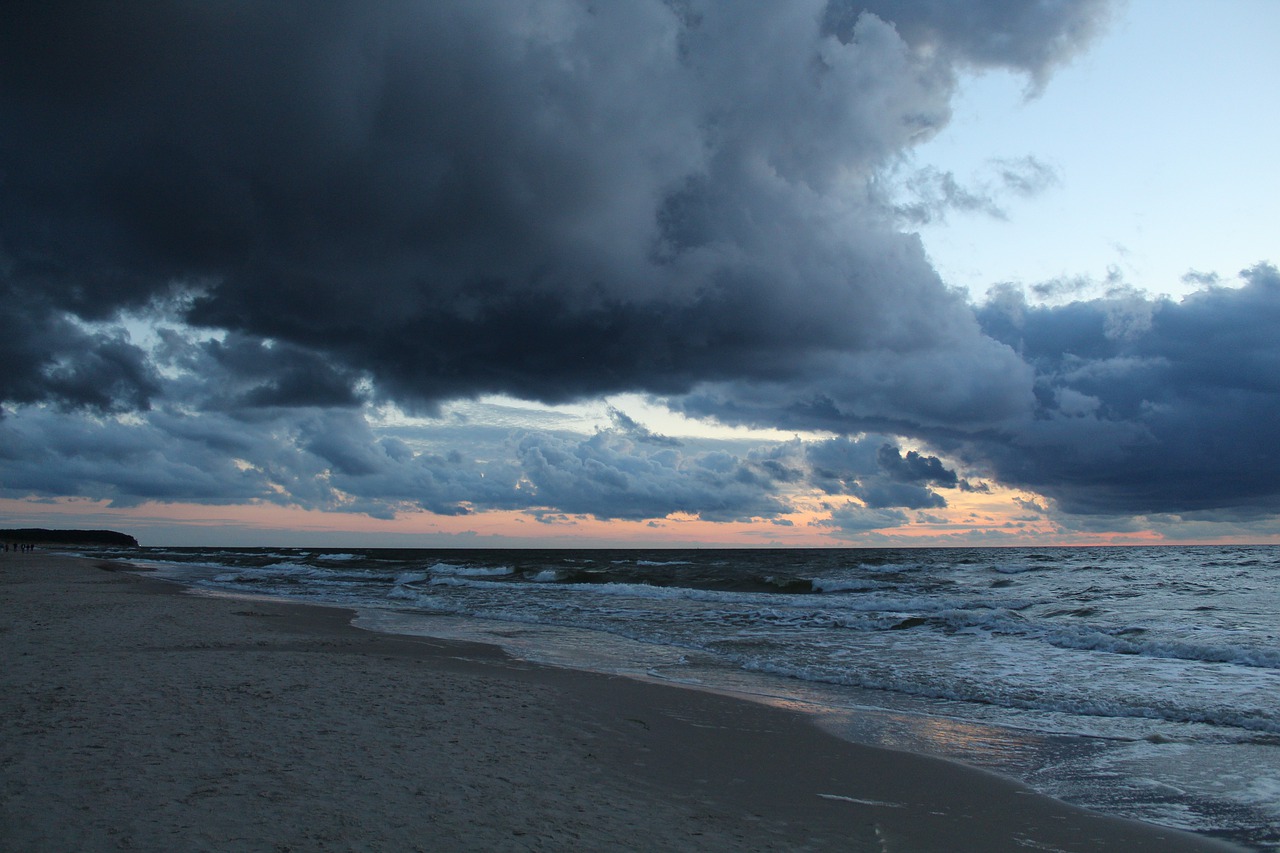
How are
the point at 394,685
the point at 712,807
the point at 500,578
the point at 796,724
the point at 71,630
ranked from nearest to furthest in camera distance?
the point at 712,807 → the point at 796,724 → the point at 394,685 → the point at 71,630 → the point at 500,578

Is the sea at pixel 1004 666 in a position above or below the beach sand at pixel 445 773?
below

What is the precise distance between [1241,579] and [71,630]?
53886mm

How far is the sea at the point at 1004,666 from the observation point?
25.6ft

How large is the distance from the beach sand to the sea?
113 cm

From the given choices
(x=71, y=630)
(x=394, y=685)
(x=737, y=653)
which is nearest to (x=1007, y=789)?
(x=394, y=685)

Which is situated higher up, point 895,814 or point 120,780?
point 120,780

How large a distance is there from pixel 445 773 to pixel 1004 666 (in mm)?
12580

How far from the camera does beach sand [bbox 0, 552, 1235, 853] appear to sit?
15.8ft

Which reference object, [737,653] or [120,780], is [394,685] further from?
[737,653]

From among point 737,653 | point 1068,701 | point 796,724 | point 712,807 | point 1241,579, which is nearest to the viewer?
point 712,807

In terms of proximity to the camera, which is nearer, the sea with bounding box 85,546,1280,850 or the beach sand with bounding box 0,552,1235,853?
the beach sand with bounding box 0,552,1235,853

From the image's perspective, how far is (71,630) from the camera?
14727 mm

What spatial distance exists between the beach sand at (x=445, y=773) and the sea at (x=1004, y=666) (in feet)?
3.72

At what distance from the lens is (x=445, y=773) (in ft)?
20.1
